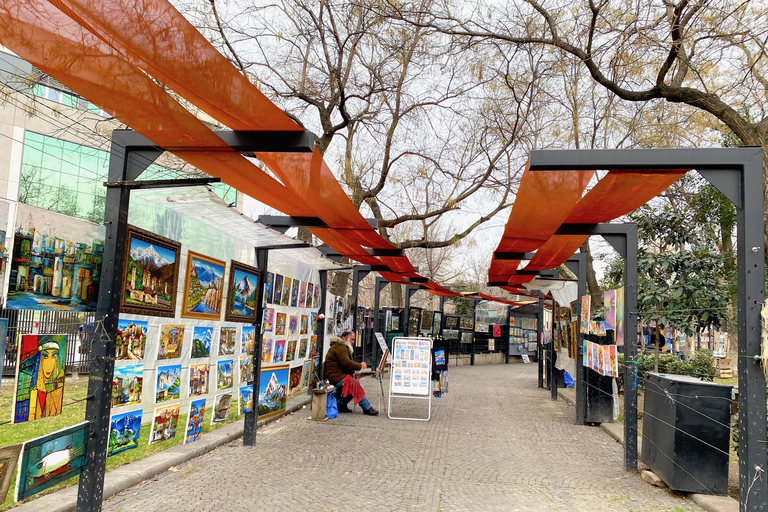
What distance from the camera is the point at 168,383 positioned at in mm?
5340

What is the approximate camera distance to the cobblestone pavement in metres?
5.24

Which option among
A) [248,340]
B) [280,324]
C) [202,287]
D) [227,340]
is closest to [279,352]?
[280,324]

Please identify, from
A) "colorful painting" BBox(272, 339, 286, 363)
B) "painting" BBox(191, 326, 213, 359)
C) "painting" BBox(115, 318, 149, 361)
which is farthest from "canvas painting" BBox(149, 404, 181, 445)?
"colorful painting" BBox(272, 339, 286, 363)

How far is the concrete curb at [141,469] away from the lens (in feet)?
14.7

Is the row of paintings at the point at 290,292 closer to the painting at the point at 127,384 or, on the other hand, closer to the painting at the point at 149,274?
the painting at the point at 149,274

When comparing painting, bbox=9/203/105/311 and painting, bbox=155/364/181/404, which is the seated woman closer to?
painting, bbox=155/364/181/404

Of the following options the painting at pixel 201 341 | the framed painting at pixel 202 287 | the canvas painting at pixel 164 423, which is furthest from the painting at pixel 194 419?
the framed painting at pixel 202 287

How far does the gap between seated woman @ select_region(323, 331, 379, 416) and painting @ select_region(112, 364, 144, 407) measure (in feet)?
18.7

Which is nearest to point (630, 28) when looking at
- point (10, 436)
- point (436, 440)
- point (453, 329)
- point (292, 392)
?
point (436, 440)

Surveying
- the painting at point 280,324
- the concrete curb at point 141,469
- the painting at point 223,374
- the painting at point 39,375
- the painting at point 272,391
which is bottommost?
the concrete curb at point 141,469

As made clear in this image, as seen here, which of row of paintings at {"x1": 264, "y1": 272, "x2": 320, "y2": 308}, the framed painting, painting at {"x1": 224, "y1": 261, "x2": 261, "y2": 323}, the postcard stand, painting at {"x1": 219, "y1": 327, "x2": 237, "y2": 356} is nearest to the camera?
the framed painting

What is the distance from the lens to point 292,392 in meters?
9.49

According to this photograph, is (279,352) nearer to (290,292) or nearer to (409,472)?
(290,292)

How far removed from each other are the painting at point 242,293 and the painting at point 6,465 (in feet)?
10.7
